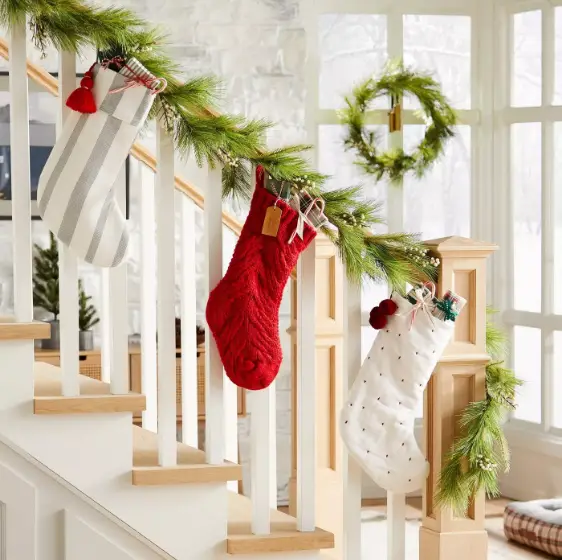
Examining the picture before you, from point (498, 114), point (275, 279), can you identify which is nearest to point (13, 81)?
point (275, 279)

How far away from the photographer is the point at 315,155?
5113 millimetres

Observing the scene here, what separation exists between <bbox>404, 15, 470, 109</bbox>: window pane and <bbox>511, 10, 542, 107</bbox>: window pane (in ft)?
0.85

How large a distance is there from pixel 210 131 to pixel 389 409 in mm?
726

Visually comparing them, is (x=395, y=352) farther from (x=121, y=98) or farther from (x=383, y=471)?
(x=121, y=98)

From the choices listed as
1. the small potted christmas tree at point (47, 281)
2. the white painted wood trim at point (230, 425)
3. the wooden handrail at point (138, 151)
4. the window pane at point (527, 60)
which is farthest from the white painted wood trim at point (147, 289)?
the window pane at point (527, 60)

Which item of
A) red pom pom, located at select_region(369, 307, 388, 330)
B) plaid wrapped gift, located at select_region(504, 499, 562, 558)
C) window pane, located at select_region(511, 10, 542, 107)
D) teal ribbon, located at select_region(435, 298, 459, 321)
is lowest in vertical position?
plaid wrapped gift, located at select_region(504, 499, 562, 558)

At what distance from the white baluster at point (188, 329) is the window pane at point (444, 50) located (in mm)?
2622

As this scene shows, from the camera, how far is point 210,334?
2186mm

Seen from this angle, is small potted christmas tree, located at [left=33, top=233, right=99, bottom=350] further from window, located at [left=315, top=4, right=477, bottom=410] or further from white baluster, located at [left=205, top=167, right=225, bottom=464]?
white baluster, located at [left=205, top=167, right=225, bottom=464]

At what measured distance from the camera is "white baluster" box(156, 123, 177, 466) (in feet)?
7.10

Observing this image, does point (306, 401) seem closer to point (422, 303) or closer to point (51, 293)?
point (422, 303)

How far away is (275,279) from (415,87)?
3046 millimetres

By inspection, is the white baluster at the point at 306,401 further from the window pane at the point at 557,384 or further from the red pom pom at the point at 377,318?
the window pane at the point at 557,384

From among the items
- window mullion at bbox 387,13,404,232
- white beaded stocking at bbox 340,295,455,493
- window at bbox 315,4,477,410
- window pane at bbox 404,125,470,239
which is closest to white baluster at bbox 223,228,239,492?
white beaded stocking at bbox 340,295,455,493
